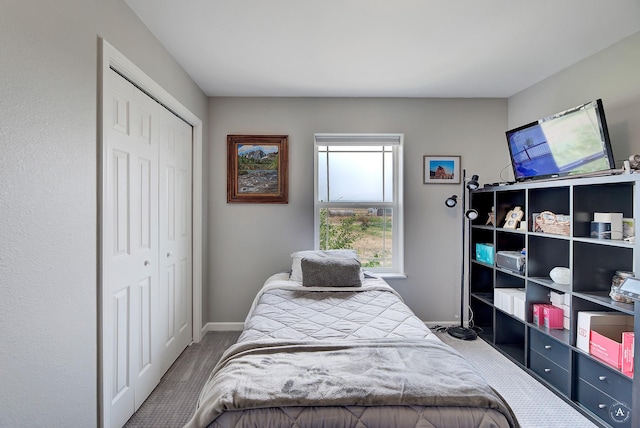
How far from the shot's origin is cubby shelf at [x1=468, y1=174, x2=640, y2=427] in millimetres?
1811

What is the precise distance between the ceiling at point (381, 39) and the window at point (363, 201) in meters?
0.71

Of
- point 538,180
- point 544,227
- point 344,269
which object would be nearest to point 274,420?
point 344,269

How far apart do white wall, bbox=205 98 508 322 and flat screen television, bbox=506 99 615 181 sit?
2.25 feet

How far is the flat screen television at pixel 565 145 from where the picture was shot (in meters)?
1.98

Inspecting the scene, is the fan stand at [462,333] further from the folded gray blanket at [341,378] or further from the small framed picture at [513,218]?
the folded gray blanket at [341,378]

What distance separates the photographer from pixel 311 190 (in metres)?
3.27

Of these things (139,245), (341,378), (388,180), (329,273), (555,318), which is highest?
(388,180)

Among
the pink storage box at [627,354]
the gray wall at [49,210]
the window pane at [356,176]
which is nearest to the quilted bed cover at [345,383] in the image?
the gray wall at [49,210]

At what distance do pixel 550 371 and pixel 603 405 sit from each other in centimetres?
40

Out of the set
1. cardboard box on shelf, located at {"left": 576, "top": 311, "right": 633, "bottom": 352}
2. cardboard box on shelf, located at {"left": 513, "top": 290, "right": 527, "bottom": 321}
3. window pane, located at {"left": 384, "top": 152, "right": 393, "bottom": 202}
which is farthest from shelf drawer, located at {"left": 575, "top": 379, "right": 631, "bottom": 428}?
window pane, located at {"left": 384, "top": 152, "right": 393, "bottom": 202}

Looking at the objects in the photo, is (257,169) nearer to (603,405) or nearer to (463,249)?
(463,249)

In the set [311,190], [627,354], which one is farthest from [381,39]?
[627,354]

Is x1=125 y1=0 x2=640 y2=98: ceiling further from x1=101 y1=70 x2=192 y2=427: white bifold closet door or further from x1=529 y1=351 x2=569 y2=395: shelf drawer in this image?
x1=529 y1=351 x2=569 y2=395: shelf drawer

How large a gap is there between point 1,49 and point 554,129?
10.2ft
